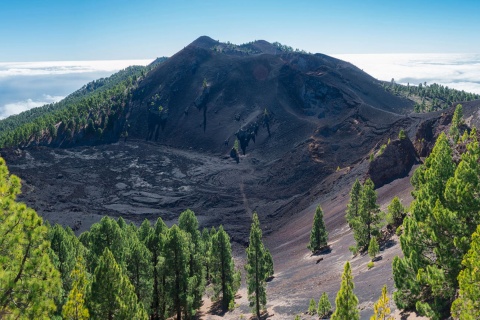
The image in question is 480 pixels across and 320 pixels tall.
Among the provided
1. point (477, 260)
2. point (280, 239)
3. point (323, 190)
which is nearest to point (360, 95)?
point (323, 190)

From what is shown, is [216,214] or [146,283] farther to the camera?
[216,214]

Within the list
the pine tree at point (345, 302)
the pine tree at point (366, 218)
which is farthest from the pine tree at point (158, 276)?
the pine tree at point (366, 218)

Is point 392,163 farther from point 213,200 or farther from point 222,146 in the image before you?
point 222,146

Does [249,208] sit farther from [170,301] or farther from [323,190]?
[170,301]

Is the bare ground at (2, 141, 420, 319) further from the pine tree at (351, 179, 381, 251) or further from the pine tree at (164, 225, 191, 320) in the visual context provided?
the pine tree at (164, 225, 191, 320)

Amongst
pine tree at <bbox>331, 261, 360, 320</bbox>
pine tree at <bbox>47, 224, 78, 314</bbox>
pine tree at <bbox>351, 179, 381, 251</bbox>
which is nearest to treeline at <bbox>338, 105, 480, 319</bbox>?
pine tree at <bbox>331, 261, 360, 320</bbox>

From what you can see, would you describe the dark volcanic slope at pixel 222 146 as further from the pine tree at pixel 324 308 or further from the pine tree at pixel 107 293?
the pine tree at pixel 107 293
